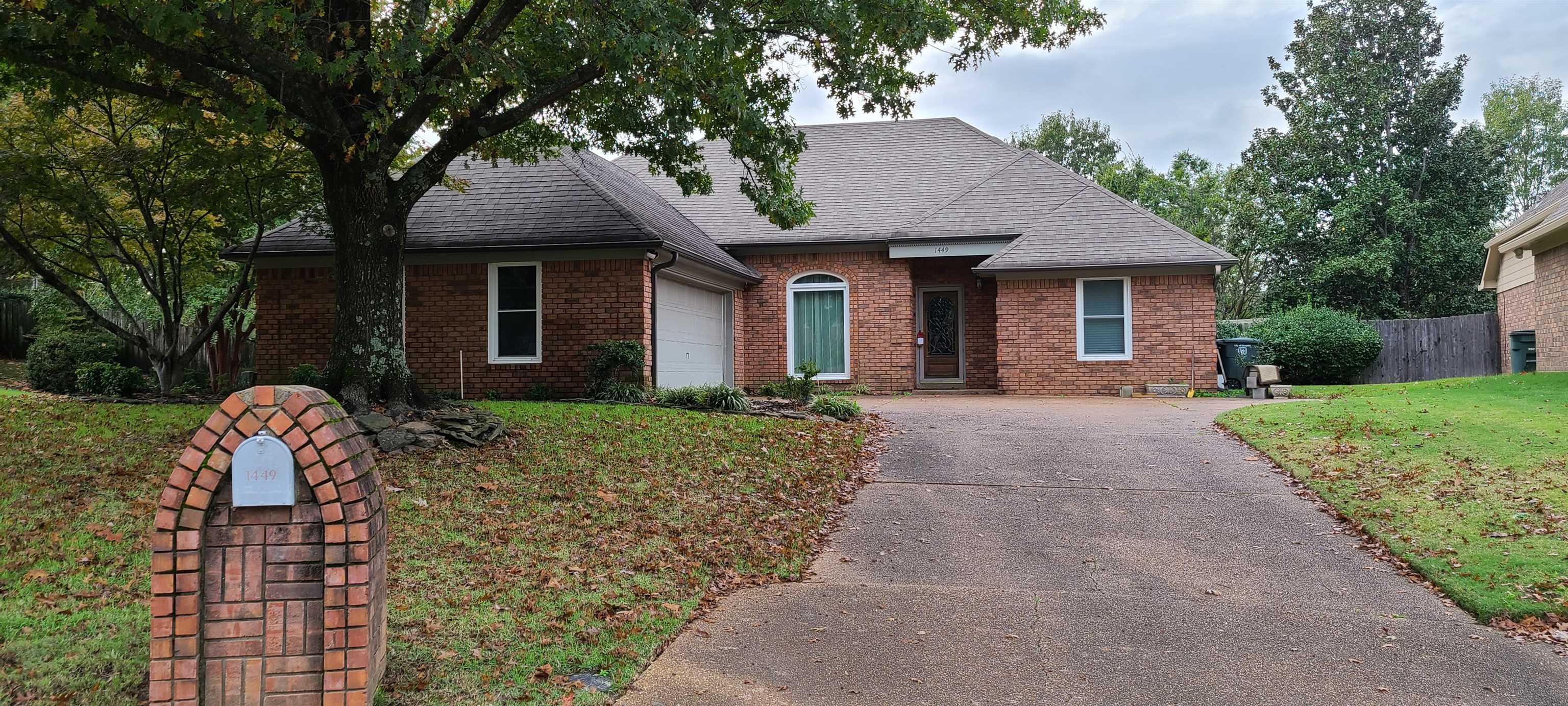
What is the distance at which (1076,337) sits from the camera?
1734 cm

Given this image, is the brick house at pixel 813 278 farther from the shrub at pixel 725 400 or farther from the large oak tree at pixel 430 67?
the large oak tree at pixel 430 67

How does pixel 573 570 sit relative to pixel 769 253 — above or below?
below

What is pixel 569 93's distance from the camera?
10023 mm

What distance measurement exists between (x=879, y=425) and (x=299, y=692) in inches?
377

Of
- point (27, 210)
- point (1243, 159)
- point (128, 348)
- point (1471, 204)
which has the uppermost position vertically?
point (1243, 159)

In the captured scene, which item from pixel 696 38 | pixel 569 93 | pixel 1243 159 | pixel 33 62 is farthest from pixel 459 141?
pixel 1243 159

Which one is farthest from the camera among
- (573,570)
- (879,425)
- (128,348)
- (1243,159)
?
(1243,159)

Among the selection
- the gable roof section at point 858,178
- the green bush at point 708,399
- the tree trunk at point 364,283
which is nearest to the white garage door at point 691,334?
the green bush at point 708,399

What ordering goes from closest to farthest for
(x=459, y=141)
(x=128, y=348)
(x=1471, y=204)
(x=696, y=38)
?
1. (x=696, y=38)
2. (x=459, y=141)
3. (x=128, y=348)
4. (x=1471, y=204)

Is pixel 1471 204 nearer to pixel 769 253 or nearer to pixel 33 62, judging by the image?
pixel 769 253

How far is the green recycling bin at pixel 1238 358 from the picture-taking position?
17234 mm

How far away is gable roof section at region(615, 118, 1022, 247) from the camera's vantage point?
1869 centimetres

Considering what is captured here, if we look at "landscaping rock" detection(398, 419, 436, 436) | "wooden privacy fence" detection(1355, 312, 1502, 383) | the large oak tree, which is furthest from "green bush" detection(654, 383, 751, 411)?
"wooden privacy fence" detection(1355, 312, 1502, 383)

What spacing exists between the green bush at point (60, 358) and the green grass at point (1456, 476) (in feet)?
58.9
